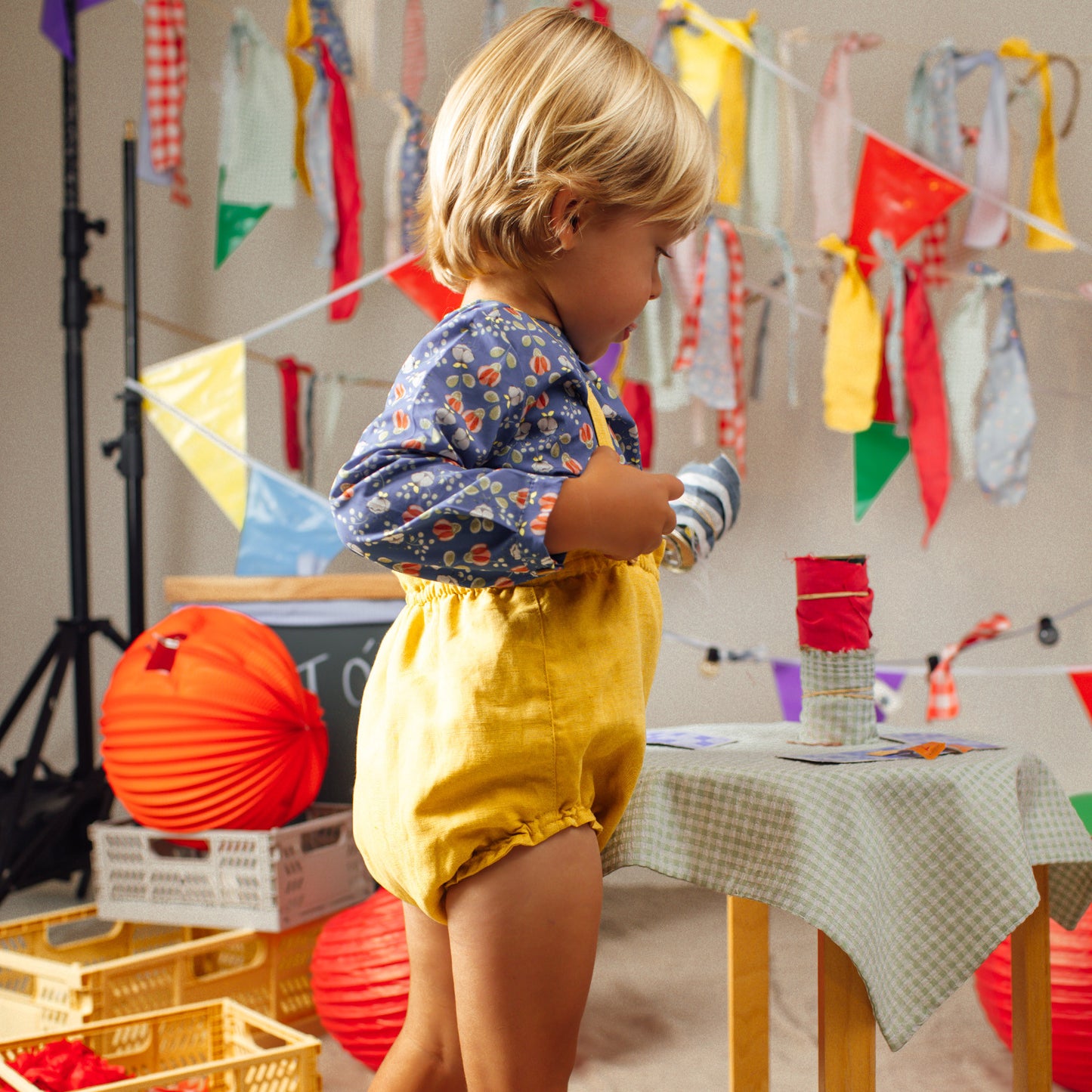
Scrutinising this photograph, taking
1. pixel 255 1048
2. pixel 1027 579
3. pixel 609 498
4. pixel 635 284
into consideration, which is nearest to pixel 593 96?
pixel 635 284

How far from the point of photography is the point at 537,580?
700mm

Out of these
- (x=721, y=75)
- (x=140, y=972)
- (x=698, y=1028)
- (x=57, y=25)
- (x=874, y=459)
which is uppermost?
(x=57, y=25)

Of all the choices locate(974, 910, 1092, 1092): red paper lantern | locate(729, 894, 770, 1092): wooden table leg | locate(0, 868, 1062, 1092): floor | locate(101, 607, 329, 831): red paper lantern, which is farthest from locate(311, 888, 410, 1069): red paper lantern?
locate(974, 910, 1092, 1092): red paper lantern

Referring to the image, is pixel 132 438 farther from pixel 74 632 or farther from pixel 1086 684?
pixel 1086 684

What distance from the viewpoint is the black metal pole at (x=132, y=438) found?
193 centimetres

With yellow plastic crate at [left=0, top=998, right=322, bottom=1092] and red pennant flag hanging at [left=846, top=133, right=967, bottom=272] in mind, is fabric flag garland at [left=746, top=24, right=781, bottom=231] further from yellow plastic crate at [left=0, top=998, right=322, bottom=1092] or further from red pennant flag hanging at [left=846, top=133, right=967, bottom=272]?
yellow plastic crate at [left=0, top=998, right=322, bottom=1092]

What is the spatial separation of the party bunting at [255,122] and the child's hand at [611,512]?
1.34m

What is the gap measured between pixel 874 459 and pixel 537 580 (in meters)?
1.33

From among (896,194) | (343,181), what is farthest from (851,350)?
(343,181)

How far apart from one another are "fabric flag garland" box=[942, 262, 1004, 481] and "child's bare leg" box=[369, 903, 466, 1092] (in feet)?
4.61

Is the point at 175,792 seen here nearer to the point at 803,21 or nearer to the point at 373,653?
the point at 373,653

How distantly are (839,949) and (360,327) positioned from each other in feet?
6.21

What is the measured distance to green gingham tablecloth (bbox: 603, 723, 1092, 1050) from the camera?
796mm

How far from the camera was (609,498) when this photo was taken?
0.65 m
